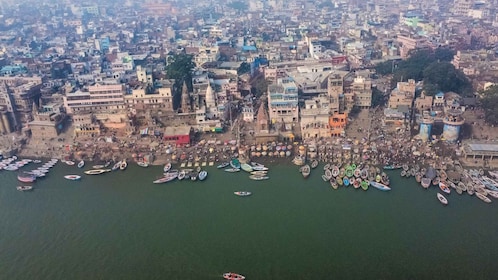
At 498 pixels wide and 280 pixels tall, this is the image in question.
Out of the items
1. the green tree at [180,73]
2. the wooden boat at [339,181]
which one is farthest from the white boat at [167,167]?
the wooden boat at [339,181]

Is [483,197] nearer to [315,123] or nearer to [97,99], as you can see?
[315,123]

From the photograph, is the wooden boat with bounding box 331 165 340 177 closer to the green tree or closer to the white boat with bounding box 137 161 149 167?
the white boat with bounding box 137 161 149 167

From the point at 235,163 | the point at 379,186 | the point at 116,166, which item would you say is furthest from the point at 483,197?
the point at 116,166

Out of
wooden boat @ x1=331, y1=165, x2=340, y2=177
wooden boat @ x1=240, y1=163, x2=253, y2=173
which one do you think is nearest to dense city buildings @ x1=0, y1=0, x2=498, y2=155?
wooden boat @ x1=240, y1=163, x2=253, y2=173

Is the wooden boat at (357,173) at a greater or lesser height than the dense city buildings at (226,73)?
lesser

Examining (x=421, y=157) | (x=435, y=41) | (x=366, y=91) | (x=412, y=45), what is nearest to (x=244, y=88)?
(x=366, y=91)

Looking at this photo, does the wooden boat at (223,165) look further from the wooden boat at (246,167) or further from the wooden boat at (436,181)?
the wooden boat at (436,181)
